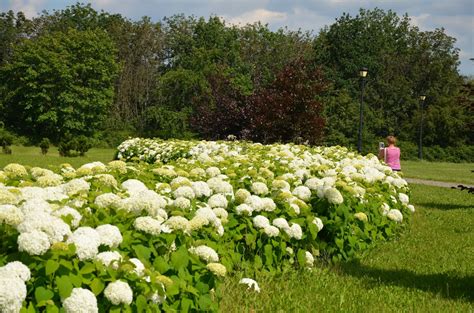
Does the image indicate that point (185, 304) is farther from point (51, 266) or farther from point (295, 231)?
point (295, 231)

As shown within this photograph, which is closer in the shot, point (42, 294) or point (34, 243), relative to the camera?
point (42, 294)

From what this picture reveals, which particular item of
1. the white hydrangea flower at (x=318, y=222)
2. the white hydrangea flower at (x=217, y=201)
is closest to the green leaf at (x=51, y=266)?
the white hydrangea flower at (x=217, y=201)

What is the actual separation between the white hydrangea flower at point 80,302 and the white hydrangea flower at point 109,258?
0.31 meters

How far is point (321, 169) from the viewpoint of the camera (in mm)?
8094

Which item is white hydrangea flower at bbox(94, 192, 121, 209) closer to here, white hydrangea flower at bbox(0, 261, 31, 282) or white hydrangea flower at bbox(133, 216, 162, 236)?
white hydrangea flower at bbox(133, 216, 162, 236)

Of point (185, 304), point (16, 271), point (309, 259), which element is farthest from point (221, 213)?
point (16, 271)

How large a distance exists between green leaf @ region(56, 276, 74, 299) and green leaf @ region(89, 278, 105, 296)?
144mm

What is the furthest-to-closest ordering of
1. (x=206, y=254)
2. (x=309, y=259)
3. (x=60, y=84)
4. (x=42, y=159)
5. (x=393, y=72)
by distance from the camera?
1. (x=393, y=72)
2. (x=60, y=84)
3. (x=42, y=159)
4. (x=309, y=259)
5. (x=206, y=254)

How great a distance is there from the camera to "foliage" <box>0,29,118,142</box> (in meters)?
45.0

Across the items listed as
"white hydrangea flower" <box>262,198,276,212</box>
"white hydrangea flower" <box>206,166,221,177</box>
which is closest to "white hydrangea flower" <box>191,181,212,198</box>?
"white hydrangea flower" <box>262,198,276,212</box>

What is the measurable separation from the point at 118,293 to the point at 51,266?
0.36 m

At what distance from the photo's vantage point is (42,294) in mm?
2902

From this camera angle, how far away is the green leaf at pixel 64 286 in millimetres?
Answer: 2900

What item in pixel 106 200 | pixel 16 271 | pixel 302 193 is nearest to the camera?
pixel 16 271
